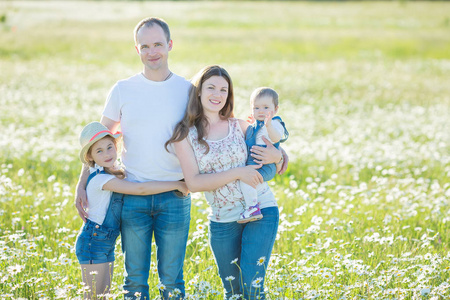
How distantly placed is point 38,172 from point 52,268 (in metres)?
3.91

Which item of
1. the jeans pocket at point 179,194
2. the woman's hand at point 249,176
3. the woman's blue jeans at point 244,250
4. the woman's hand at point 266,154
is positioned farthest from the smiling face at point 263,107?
the jeans pocket at point 179,194

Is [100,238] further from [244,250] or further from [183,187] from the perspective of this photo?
[244,250]

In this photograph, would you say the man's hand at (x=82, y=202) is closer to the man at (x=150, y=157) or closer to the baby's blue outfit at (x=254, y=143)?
the man at (x=150, y=157)

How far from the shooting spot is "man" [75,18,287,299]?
4.61m

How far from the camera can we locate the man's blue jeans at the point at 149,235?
4.62m

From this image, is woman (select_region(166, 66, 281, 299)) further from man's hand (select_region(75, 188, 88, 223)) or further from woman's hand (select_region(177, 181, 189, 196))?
man's hand (select_region(75, 188, 88, 223))

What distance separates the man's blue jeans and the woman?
27 cm

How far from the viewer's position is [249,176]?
4.51 meters

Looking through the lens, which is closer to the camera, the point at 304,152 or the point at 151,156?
the point at 151,156

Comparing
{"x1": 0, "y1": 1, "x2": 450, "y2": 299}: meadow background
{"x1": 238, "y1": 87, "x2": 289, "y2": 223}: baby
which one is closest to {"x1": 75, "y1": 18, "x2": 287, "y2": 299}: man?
{"x1": 238, "y1": 87, "x2": 289, "y2": 223}: baby

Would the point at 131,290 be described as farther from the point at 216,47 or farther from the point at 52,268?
the point at 216,47

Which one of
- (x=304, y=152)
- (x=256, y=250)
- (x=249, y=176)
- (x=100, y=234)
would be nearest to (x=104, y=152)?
(x=100, y=234)

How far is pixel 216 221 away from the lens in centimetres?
465

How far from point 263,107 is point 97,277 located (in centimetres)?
199
